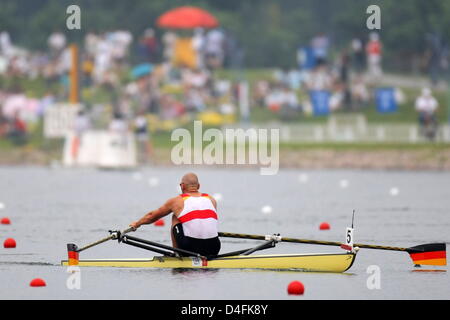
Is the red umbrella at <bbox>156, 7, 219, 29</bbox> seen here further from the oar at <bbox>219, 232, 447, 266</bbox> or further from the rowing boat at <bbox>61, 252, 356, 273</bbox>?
the rowing boat at <bbox>61, 252, 356, 273</bbox>

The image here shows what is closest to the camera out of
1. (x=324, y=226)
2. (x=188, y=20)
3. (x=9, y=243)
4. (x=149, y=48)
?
(x=9, y=243)

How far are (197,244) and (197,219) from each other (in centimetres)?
32

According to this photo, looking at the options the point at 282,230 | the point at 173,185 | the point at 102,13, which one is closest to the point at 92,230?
the point at 282,230

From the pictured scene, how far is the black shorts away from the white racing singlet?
5cm

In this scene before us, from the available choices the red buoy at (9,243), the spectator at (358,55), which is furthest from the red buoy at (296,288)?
the spectator at (358,55)

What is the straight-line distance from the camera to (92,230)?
77.0 ft

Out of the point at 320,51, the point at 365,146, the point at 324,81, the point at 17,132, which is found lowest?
the point at 365,146

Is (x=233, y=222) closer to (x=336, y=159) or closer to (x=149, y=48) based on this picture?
(x=336, y=159)

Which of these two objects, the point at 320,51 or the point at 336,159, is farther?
the point at 320,51

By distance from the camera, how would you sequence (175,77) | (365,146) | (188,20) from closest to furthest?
(365,146) → (188,20) → (175,77)

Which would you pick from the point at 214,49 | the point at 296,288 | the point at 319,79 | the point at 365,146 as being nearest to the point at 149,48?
the point at 214,49

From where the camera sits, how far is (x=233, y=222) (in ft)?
82.6
